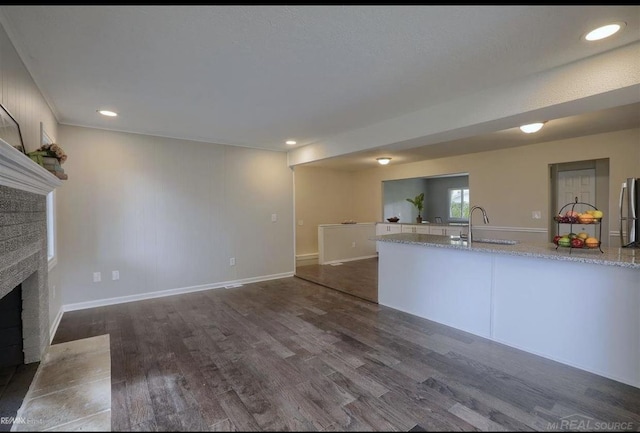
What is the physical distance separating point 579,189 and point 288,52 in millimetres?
5505

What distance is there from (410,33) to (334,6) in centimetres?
55

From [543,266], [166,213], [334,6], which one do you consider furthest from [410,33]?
[166,213]

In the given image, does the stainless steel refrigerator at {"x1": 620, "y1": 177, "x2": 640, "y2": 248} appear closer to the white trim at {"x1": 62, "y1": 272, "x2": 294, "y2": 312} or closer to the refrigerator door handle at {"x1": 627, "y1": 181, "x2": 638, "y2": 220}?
the refrigerator door handle at {"x1": 627, "y1": 181, "x2": 638, "y2": 220}

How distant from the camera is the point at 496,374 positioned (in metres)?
2.21

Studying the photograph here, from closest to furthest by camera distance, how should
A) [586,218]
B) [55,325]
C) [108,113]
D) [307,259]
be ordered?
[586,218] < [55,325] < [108,113] < [307,259]

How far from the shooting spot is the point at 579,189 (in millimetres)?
5020

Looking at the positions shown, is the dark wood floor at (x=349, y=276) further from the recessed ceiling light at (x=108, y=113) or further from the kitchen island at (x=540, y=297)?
the recessed ceiling light at (x=108, y=113)

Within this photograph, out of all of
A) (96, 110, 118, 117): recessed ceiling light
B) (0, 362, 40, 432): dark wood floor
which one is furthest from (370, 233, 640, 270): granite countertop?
(96, 110, 118, 117): recessed ceiling light

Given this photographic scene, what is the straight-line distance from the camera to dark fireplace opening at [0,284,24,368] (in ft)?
7.02

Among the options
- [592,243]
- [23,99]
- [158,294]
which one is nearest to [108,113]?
[23,99]

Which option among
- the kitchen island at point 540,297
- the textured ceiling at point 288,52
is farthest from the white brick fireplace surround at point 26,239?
the kitchen island at point 540,297

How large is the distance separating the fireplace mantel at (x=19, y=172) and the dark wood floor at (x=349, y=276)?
358 centimetres

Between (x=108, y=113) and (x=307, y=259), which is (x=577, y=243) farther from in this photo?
(x=307, y=259)

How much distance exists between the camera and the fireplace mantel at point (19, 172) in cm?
137
